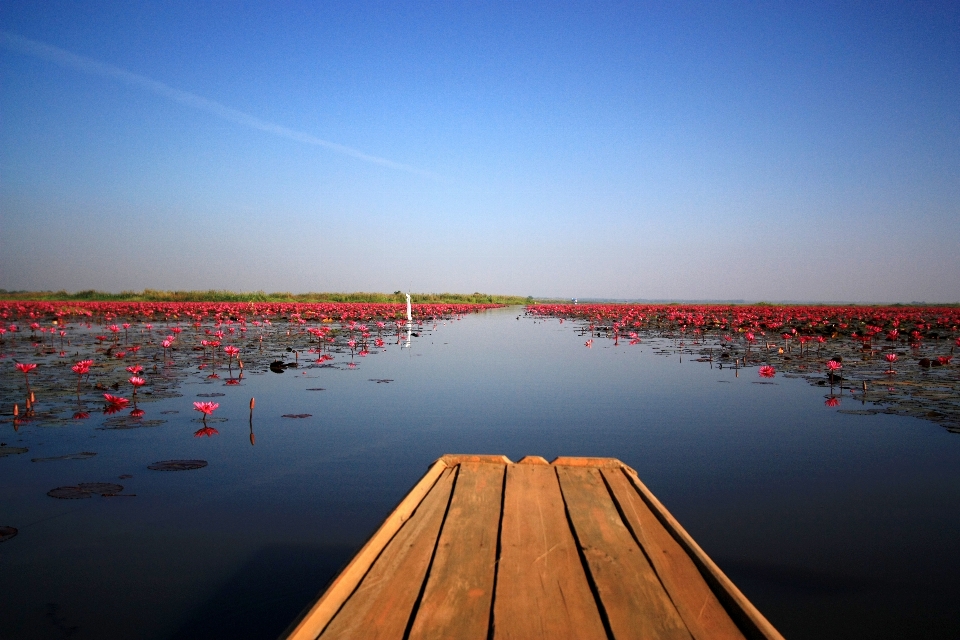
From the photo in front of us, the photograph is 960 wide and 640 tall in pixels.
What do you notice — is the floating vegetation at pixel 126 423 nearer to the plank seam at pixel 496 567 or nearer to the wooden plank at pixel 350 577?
the wooden plank at pixel 350 577

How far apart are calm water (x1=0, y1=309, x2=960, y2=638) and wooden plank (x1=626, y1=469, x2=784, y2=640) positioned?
504 mm

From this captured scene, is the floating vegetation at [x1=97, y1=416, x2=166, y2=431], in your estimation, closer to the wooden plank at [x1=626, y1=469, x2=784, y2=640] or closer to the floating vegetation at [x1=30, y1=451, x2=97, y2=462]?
the floating vegetation at [x1=30, y1=451, x2=97, y2=462]

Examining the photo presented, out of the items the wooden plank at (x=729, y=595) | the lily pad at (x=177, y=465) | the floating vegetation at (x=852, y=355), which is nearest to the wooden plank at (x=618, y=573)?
the wooden plank at (x=729, y=595)

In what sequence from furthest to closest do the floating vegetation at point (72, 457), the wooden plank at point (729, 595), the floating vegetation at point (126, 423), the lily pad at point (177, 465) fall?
1. the floating vegetation at point (126, 423)
2. the floating vegetation at point (72, 457)
3. the lily pad at point (177, 465)
4. the wooden plank at point (729, 595)

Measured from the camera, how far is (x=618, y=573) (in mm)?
1803

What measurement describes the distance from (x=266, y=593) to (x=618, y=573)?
1.45 meters

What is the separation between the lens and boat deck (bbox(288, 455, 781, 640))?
1479 millimetres

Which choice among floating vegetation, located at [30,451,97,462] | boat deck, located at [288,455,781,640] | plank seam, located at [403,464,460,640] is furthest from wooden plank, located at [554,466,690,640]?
floating vegetation, located at [30,451,97,462]

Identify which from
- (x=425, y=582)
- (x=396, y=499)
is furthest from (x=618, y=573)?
(x=396, y=499)

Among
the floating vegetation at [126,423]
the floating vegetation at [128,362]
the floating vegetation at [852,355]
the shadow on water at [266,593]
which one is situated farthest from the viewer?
the floating vegetation at [852,355]

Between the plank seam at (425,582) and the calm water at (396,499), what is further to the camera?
the calm water at (396,499)

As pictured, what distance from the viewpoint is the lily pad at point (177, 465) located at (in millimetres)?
3730

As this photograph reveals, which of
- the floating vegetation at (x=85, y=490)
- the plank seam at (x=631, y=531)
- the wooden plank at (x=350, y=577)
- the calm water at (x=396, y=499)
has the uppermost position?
the wooden plank at (x=350, y=577)

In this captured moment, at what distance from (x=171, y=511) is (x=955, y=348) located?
15.7 metres
